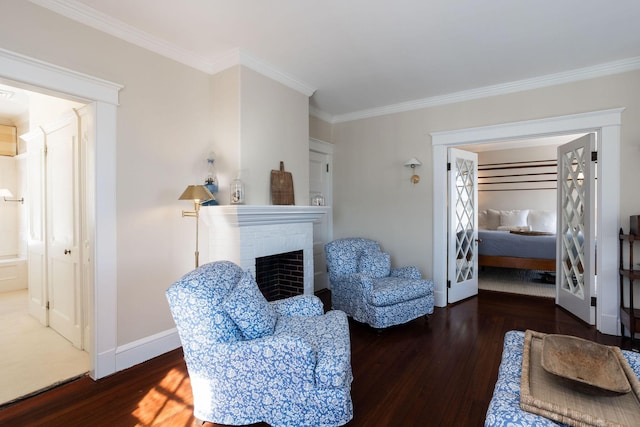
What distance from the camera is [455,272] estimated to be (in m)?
4.37

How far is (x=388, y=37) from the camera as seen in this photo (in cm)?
276

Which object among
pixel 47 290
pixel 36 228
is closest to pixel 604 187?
pixel 47 290

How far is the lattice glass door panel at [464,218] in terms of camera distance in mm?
4445

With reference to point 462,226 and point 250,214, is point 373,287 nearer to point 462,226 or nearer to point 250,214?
point 250,214

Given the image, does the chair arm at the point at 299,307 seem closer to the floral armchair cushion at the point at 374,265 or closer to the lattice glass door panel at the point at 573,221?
the floral armchair cushion at the point at 374,265

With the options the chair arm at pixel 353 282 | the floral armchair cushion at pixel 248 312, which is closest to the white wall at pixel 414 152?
the chair arm at pixel 353 282

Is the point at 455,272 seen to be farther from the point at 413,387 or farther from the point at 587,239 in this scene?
the point at 413,387

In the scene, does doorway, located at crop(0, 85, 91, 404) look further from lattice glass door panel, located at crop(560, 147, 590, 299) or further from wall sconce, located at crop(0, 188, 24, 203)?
lattice glass door panel, located at crop(560, 147, 590, 299)

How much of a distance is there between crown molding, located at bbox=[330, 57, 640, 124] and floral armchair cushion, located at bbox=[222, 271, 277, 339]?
3414 millimetres

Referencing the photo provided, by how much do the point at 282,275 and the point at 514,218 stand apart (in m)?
5.45

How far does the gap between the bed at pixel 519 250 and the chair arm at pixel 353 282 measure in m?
2.50

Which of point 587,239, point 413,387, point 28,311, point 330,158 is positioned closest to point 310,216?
point 330,158

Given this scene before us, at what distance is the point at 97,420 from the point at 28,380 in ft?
3.06

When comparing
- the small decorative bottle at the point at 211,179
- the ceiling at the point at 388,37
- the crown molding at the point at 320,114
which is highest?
the ceiling at the point at 388,37
